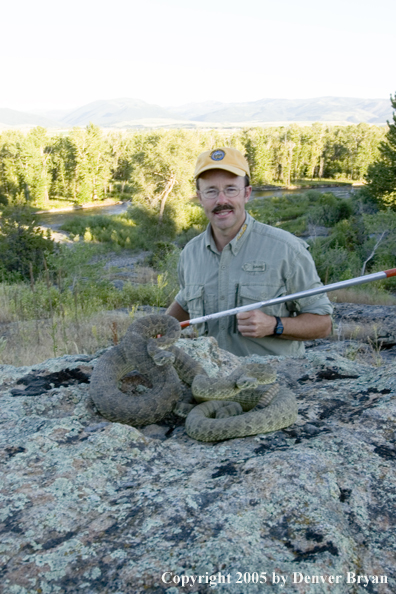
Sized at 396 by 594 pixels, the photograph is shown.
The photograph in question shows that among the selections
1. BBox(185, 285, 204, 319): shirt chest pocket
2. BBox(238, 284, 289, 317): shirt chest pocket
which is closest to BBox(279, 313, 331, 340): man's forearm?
BBox(238, 284, 289, 317): shirt chest pocket

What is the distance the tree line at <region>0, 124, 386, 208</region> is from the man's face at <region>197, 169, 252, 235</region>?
82.3 ft

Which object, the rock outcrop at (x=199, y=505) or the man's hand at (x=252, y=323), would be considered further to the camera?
the man's hand at (x=252, y=323)

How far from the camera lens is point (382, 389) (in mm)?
2488

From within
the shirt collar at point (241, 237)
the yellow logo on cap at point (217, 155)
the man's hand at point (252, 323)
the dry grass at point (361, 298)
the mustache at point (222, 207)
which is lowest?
the dry grass at point (361, 298)

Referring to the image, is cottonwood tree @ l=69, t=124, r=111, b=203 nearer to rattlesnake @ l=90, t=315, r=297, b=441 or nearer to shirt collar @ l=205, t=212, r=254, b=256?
shirt collar @ l=205, t=212, r=254, b=256

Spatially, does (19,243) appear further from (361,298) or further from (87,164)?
(87,164)

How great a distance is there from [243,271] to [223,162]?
3.59 ft

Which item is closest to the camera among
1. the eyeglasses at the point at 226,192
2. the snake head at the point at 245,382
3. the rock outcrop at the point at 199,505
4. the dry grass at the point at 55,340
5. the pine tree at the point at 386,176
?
the rock outcrop at the point at 199,505

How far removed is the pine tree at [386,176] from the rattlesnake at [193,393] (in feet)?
119

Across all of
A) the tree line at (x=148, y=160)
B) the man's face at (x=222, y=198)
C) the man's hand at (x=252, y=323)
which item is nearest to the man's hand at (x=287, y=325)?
the man's hand at (x=252, y=323)

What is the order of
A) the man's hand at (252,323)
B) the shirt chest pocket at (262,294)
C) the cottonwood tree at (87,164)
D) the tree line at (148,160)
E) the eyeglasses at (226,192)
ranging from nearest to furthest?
the man's hand at (252,323)
the shirt chest pocket at (262,294)
the eyeglasses at (226,192)
the tree line at (148,160)
the cottonwood tree at (87,164)

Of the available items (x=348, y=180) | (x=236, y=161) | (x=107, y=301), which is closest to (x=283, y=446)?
(x=236, y=161)

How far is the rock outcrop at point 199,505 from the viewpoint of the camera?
1.37m

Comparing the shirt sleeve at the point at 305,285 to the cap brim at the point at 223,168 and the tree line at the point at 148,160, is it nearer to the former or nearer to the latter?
the cap brim at the point at 223,168
